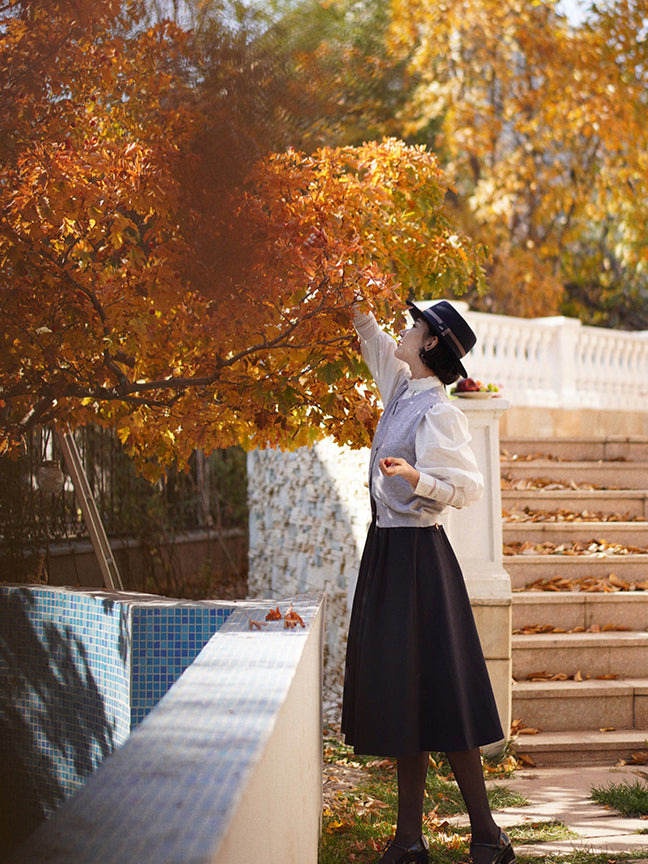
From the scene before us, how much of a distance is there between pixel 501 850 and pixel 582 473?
14.5 ft

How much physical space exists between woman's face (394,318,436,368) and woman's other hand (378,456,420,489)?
1.53 feet

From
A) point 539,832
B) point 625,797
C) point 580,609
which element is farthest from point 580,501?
point 539,832

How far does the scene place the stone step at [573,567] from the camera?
17.7ft

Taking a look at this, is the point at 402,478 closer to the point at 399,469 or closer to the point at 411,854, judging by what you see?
the point at 399,469

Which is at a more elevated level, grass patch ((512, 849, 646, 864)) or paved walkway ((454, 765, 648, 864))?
grass patch ((512, 849, 646, 864))

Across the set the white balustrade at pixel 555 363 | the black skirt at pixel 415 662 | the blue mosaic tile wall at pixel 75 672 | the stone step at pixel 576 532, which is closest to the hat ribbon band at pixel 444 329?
the black skirt at pixel 415 662

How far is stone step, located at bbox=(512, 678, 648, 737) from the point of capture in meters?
4.63

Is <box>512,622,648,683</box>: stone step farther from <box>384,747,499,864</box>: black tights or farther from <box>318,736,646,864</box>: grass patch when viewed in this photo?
<box>384,747,499,864</box>: black tights

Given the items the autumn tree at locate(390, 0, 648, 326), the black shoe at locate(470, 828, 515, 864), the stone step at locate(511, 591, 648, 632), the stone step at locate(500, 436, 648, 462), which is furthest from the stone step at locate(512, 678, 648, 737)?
the autumn tree at locate(390, 0, 648, 326)

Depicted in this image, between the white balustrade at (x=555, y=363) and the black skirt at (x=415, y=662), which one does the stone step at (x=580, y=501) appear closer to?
the white balustrade at (x=555, y=363)

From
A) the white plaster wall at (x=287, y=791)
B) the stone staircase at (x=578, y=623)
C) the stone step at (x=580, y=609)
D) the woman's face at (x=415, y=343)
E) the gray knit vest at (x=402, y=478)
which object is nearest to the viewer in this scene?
the white plaster wall at (x=287, y=791)

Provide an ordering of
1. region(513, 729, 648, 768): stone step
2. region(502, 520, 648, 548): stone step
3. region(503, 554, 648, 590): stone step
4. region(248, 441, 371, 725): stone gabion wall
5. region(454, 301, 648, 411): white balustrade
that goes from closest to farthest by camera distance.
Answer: region(513, 729, 648, 768): stone step < region(503, 554, 648, 590): stone step < region(248, 441, 371, 725): stone gabion wall < region(502, 520, 648, 548): stone step < region(454, 301, 648, 411): white balustrade

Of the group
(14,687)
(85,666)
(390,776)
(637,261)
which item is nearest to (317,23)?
(85,666)

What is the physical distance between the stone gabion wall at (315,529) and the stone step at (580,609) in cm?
100
